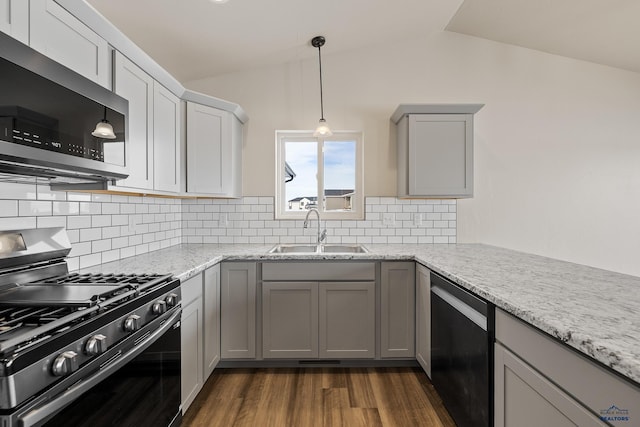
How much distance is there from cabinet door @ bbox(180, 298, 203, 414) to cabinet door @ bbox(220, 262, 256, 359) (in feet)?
1.17

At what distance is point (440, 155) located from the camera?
2.63 metres

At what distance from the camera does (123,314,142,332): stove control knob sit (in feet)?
3.77

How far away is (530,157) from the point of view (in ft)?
9.68

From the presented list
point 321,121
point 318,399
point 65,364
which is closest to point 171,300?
point 65,364

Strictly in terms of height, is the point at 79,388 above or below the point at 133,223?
below

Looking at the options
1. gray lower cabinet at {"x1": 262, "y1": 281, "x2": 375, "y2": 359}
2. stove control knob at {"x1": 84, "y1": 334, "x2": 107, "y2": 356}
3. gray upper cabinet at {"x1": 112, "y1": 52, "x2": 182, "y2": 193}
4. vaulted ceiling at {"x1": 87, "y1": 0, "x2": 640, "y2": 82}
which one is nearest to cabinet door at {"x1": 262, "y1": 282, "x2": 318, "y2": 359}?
gray lower cabinet at {"x1": 262, "y1": 281, "x2": 375, "y2": 359}

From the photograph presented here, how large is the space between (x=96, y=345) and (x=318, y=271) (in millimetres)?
1504

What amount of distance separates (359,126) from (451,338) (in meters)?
2.04

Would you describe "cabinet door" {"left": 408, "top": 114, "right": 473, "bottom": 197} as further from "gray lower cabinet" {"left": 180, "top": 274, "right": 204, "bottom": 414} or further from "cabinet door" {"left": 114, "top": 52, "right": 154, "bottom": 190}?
"cabinet door" {"left": 114, "top": 52, "right": 154, "bottom": 190}

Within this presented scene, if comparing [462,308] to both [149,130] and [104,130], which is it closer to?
[104,130]

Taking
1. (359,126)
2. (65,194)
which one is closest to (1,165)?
(65,194)

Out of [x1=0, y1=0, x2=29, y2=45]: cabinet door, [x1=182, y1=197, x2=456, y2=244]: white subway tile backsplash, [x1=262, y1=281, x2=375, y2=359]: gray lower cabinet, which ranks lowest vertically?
[x1=262, y1=281, x2=375, y2=359]: gray lower cabinet

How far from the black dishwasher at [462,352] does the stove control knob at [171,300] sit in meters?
1.41

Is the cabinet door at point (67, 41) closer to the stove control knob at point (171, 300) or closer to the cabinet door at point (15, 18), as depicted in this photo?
the cabinet door at point (15, 18)
